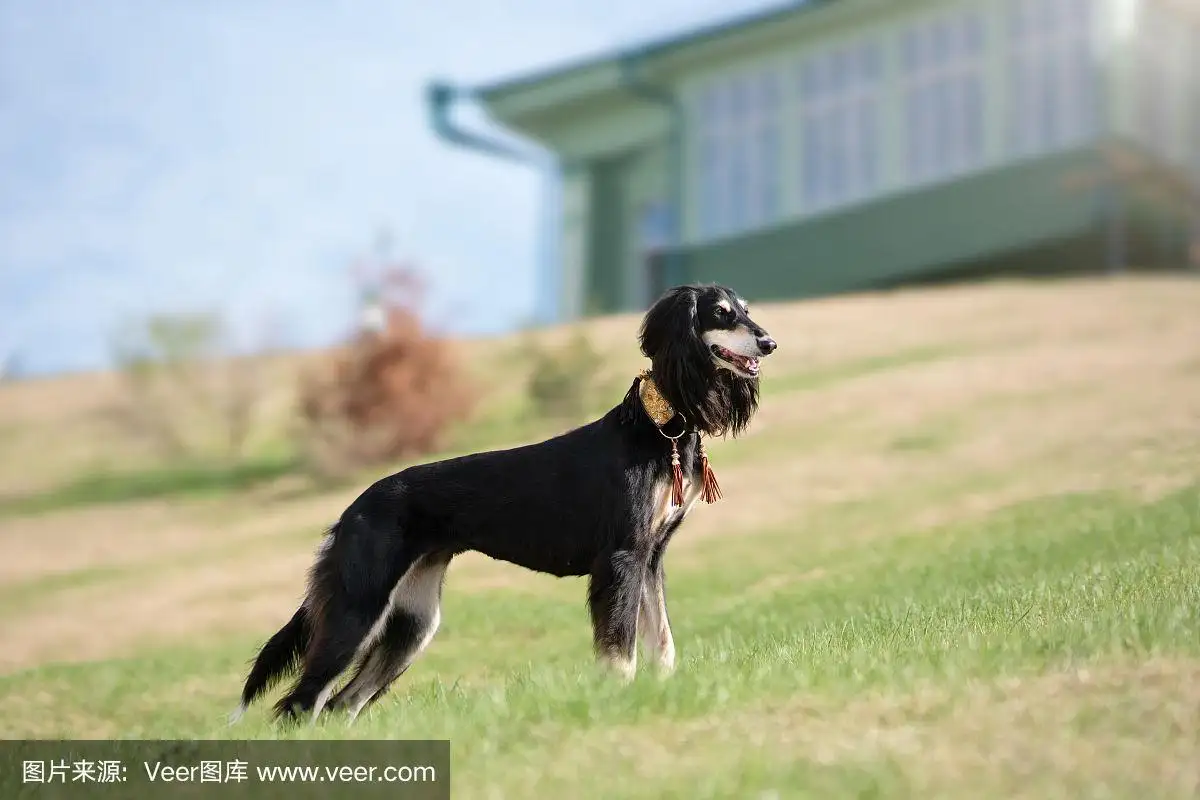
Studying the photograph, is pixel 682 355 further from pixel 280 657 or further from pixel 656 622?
pixel 280 657

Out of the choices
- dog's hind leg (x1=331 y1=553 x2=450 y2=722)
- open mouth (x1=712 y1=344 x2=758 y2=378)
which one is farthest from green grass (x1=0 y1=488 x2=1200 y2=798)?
open mouth (x1=712 y1=344 x2=758 y2=378)

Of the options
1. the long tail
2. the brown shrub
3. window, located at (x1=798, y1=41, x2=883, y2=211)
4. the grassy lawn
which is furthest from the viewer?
window, located at (x1=798, y1=41, x2=883, y2=211)

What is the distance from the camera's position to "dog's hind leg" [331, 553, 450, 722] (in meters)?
7.56

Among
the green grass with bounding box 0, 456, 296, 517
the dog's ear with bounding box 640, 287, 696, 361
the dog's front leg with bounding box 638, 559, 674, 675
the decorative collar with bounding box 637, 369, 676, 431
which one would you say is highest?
the dog's ear with bounding box 640, 287, 696, 361

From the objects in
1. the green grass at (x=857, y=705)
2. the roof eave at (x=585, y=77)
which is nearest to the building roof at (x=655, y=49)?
the roof eave at (x=585, y=77)

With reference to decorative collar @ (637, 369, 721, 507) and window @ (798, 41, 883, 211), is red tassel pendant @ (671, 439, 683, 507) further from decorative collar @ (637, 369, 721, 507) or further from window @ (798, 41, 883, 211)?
window @ (798, 41, 883, 211)

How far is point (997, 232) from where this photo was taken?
33844 millimetres

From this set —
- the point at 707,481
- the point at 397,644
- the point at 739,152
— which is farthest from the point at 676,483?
the point at 739,152

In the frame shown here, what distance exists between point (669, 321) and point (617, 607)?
5.25 feet

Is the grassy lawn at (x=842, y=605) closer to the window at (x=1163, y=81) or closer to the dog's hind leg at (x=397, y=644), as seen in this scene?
the dog's hind leg at (x=397, y=644)

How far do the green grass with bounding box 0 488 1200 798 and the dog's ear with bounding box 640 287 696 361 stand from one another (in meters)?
1.76

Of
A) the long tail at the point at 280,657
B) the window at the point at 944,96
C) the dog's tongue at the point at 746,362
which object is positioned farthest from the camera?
the window at the point at 944,96

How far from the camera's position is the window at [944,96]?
3372cm

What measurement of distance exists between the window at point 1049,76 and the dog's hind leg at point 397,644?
28.2m
